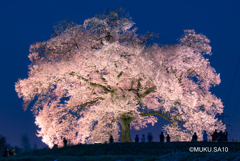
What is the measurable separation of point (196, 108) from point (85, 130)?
34.1 ft

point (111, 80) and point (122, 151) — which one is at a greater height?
point (111, 80)

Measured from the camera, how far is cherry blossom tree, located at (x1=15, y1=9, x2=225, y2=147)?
72.3 ft

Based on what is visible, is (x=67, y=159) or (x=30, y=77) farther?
(x=30, y=77)

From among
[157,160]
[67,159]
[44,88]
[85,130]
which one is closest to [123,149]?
[67,159]

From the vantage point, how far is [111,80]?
23.2m

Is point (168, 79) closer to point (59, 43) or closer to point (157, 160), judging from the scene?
point (59, 43)

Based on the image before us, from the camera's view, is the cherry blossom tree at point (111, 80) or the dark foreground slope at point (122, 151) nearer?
the dark foreground slope at point (122, 151)

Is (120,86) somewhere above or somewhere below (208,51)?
below

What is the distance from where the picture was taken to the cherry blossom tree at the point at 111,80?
72.3 feet

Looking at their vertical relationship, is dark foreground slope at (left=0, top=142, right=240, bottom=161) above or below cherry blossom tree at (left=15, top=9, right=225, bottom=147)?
below

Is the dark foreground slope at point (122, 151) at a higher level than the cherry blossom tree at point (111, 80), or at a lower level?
lower

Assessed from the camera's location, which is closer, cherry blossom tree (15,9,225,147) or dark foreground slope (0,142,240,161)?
dark foreground slope (0,142,240,161)

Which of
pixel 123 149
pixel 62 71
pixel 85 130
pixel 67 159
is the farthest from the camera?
pixel 85 130

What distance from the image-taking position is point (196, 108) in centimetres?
2458
